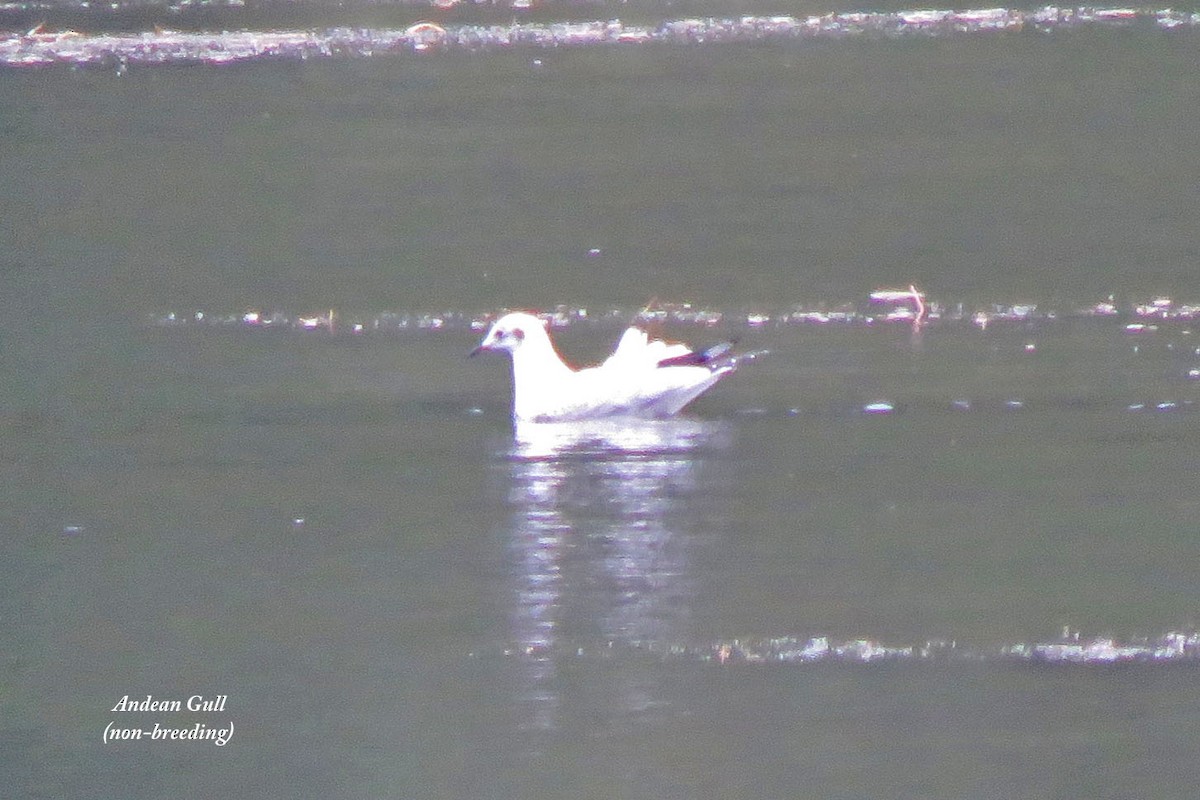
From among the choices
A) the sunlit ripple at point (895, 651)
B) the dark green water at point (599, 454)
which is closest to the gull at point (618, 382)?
the dark green water at point (599, 454)

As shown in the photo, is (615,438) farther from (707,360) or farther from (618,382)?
(707,360)

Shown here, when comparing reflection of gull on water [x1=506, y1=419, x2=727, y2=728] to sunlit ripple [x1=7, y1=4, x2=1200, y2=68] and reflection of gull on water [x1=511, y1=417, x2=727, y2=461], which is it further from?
sunlit ripple [x1=7, y1=4, x2=1200, y2=68]

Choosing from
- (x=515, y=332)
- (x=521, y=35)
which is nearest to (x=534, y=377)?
(x=515, y=332)

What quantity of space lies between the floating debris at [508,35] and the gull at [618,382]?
7339 mm

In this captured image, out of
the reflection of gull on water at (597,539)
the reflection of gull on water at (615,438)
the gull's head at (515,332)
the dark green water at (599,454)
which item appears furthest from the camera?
the gull's head at (515,332)

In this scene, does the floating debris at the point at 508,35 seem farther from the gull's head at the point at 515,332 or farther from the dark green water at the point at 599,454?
the gull's head at the point at 515,332

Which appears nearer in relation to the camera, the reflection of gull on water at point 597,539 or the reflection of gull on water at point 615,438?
the reflection of gull on water at point 597,539

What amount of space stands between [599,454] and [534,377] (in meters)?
0.50

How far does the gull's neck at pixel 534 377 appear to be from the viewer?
8125mm

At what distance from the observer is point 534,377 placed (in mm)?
8164

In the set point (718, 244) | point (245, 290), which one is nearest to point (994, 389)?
point (718, 244)

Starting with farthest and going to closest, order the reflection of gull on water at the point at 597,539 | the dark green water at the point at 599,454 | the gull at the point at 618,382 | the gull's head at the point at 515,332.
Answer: the gull's head at the point at 515,332
the gull at the point at 618,382
the reflection of gull on water at the point at 597,539
the dark green water at the point at 599,454

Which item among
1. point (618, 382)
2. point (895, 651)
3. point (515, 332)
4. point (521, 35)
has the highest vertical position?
point (521, 35)

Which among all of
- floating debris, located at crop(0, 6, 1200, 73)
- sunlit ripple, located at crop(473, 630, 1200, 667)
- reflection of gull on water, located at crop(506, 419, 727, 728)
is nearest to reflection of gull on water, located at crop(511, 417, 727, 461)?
reflection of gull on water, located at crop(506, 419, 727, 728)
